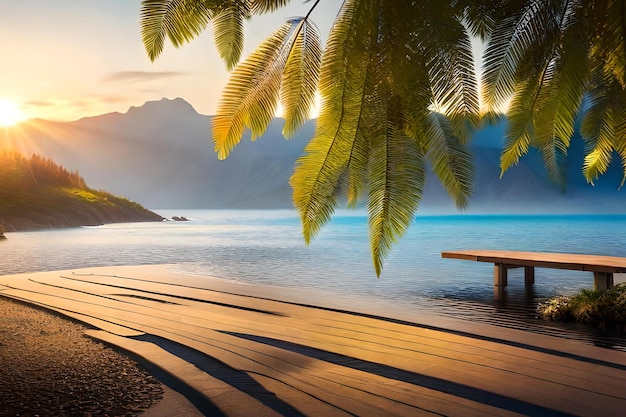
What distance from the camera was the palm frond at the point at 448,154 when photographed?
2.00 m

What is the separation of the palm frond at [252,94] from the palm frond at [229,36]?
0.35 metres

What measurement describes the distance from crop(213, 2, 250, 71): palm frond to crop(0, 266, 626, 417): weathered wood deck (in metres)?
1.66

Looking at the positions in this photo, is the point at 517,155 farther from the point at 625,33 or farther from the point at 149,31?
the point at 149,31

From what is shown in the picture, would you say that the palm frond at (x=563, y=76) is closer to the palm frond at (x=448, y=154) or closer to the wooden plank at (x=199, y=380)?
the palm frond at (x=448, y=154)

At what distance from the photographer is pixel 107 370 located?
3.87 meters

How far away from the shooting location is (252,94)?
7.73 feet

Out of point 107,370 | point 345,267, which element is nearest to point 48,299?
point 107,370

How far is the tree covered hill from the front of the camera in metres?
55.2

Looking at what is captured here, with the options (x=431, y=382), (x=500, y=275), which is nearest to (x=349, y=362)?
(x=431, y=382)

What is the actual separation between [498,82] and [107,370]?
2.93 m

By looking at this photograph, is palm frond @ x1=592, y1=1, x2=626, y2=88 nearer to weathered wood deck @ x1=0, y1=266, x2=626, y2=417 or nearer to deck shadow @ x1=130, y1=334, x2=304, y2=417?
weathered wood deck @ x1=0, y1=266, x2=626, y2=417

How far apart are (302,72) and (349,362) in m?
2.17

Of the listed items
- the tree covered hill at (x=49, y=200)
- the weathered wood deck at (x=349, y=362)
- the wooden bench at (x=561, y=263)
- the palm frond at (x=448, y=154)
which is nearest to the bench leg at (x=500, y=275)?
the wooden bench at (x=561, y=263)

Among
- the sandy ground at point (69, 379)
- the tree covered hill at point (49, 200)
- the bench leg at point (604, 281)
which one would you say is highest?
the tree covered hill at point (49, 200)
